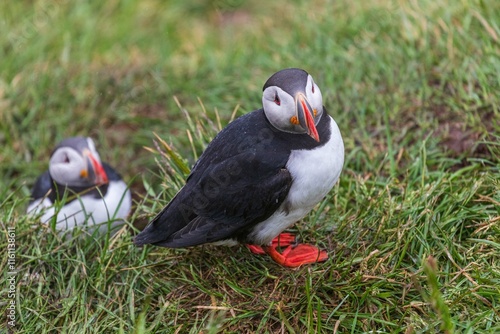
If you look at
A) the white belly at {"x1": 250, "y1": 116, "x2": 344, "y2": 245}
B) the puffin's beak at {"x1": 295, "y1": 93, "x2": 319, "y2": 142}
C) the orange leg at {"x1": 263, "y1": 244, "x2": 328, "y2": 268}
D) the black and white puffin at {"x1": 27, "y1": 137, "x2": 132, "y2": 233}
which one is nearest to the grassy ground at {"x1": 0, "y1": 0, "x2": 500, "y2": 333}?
the orange leg at {"x1": 263, "y1": 244, "x2": 328, "y2": 268}

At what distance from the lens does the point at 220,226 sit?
3.17 m

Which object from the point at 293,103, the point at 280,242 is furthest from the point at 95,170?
the point at 293,103

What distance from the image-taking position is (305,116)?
9.38ft

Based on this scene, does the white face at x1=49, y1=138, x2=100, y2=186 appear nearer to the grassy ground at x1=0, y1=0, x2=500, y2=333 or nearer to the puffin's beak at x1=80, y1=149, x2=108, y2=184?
the puffin's beak at x1=80, y1=149, x2=108, y2=184

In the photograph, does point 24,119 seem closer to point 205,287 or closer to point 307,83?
point 205,287

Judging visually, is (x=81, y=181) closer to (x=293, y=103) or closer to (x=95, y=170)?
(x=95, y=170)

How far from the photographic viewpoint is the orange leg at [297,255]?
10.8ft

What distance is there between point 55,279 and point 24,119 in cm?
221

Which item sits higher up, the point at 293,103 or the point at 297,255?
the point at 293,103

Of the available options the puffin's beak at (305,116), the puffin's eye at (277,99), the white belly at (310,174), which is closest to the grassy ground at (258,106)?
the white belly at (310,174)

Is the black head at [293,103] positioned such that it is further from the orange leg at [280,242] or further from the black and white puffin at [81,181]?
the black and white puffin at [81,181]

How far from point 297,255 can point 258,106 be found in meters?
1.69

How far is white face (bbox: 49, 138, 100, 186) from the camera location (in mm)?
4477

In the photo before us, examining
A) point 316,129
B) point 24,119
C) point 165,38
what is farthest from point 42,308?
point 165,38
